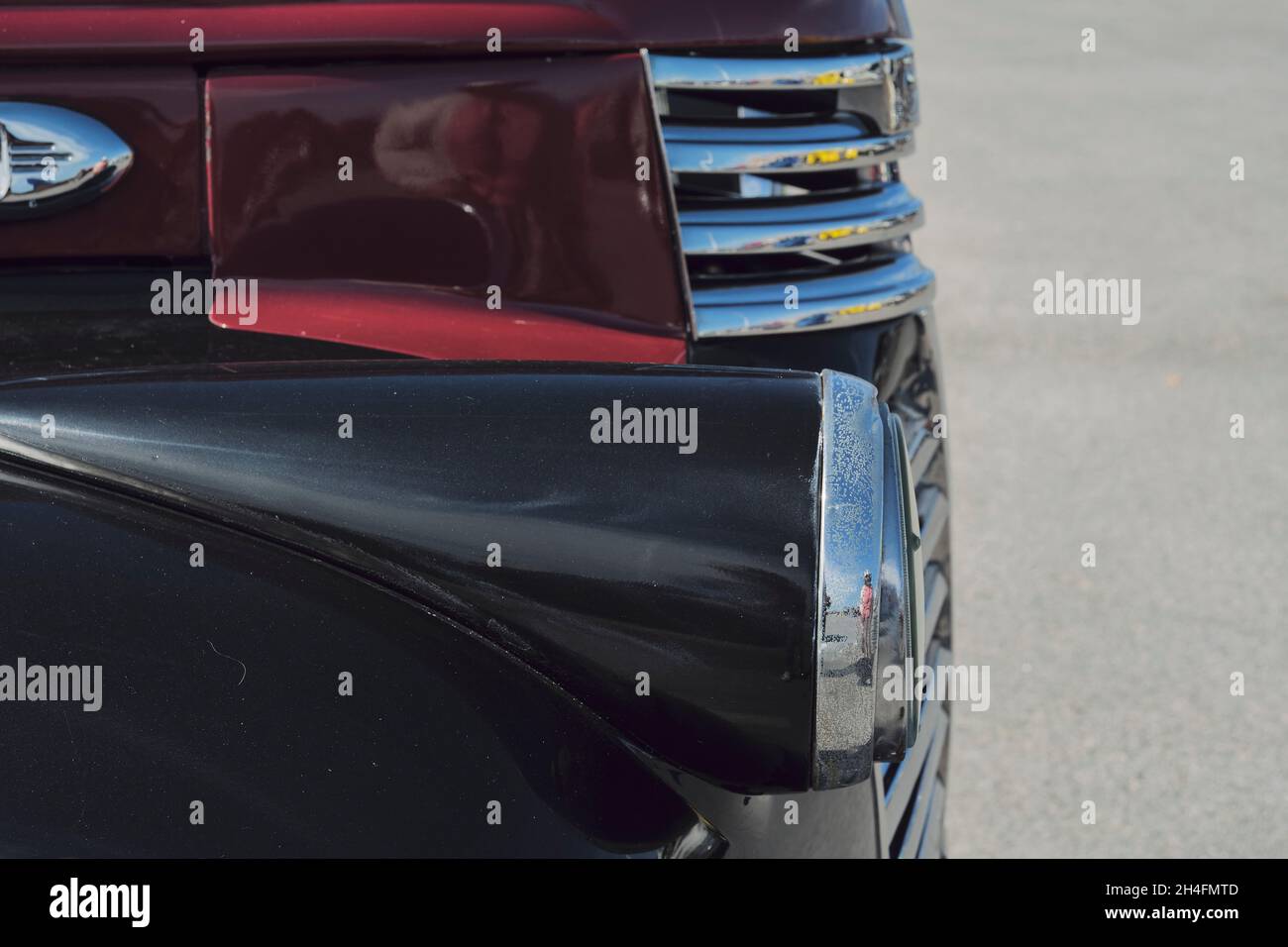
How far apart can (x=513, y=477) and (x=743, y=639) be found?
23 cm

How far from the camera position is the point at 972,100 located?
10.2 meters

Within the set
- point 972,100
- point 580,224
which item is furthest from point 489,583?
point 972,100

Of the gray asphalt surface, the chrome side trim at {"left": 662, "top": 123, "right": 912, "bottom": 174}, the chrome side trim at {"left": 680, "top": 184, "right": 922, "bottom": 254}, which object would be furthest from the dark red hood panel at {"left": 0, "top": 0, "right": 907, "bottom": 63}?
the gray asphalt surface

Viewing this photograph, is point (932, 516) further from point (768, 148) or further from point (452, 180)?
point (452, 180)

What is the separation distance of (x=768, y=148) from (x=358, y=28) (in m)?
0.52

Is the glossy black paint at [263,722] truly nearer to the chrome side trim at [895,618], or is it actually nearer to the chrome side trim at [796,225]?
the chrome side trim at [895,618]

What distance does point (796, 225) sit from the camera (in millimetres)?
1847

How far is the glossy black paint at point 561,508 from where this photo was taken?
116 cm

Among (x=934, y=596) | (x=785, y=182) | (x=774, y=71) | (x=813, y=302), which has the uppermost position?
(x=774, y=71)

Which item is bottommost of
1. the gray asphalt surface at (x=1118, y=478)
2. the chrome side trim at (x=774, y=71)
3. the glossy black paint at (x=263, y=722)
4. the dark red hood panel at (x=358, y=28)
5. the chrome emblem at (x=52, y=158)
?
the gray asphalt surface at (x=1118, y=478)

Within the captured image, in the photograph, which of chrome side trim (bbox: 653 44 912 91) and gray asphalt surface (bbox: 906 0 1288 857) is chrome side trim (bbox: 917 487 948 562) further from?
gray asphalt surface (bbox: 906 0 1288 857)

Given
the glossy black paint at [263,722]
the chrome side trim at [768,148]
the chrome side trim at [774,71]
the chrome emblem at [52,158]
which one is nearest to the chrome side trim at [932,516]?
the chrome side trim at [768,148]

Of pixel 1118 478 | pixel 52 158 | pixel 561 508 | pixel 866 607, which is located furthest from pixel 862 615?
pixel 1118 478
